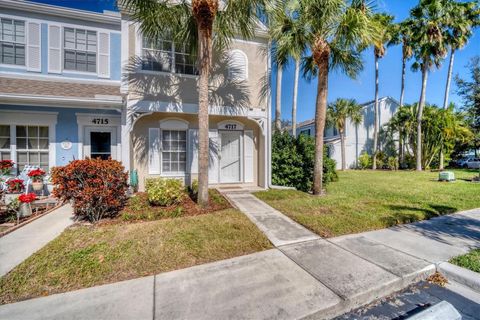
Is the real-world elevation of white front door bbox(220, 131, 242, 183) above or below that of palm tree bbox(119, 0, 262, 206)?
below

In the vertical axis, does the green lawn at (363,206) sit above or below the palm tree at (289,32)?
below

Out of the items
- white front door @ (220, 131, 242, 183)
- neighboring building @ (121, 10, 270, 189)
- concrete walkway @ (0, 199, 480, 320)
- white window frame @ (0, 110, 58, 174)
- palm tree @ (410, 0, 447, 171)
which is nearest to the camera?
concrete walkway @ (0, 199, 480, 320)

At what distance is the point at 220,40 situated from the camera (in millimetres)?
7328

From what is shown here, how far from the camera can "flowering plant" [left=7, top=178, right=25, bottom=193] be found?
23.5 feet

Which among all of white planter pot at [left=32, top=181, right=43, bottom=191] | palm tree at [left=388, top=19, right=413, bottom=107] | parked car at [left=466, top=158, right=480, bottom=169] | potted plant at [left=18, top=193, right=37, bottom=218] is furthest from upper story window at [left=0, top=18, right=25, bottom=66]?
parked car at [left=466, top=158, right=480, bottom=169]

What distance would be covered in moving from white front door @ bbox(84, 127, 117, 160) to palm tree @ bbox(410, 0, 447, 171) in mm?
22657

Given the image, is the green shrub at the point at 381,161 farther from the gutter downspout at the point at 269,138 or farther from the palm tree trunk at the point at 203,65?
the palm tree trunk at the point at 203,65

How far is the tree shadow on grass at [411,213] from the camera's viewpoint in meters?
5.68

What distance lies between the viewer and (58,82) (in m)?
9.07

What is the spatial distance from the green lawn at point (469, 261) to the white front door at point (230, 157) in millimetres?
7170

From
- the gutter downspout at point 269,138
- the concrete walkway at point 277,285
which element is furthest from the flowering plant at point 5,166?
the gutter downspout at point 269,138

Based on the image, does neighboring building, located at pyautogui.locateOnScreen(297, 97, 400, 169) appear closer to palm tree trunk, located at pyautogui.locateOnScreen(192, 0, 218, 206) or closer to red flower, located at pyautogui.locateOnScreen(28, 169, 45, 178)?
palm tree trunk, located at pyautogui.locateOnScreen(192, 0, 218, 206)

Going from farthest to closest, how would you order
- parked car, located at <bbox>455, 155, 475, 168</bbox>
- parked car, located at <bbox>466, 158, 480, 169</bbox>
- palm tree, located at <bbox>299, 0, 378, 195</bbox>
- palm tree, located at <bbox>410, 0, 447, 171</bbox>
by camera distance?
parked car, located at <bbox>455, 155, 475, 168</bbox> → parked car, located at <bbox>466, 158, 480, 169</bbox> → palm tree, located at <bbox>410, 0, 447, 171</bbox> → palm tree, located at <bbox>299, 0, 378, 195</bbox>

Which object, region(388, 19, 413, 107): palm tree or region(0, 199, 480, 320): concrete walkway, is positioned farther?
region(388, 19, 413, 107): palm tree
